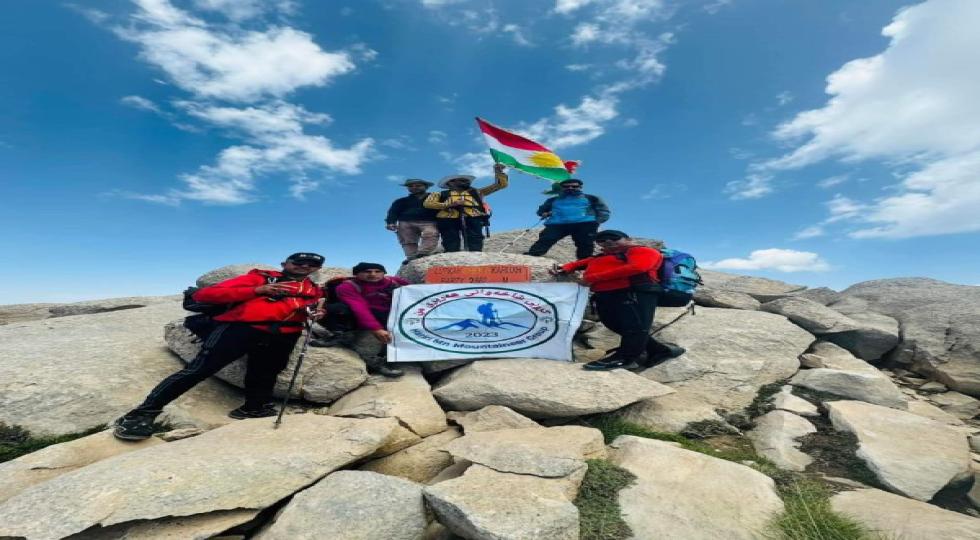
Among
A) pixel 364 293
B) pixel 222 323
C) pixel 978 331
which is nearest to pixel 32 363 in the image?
pixel 222 323

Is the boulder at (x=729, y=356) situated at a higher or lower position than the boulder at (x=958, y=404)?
higher

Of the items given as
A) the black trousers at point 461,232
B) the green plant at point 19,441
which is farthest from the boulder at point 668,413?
the green plant at point 19,441

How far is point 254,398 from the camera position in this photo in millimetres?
7711

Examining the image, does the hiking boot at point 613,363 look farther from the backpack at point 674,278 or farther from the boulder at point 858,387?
the boulder at point 858,387

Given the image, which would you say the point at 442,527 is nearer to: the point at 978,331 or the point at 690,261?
the point at 690,261

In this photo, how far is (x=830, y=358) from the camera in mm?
11008

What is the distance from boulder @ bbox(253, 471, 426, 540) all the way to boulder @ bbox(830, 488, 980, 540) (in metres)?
4.83

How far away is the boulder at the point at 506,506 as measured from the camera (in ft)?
14.0

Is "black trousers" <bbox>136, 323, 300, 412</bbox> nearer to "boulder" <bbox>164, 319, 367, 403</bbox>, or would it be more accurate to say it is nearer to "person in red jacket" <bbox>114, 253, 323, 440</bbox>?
"person in red jacket" <bbox>114, 253, 323, 440</bbox>

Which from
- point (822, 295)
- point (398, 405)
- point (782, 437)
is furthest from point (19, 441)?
point (822, 295)

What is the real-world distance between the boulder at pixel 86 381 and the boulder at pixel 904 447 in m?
9.86

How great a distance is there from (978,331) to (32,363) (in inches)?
805

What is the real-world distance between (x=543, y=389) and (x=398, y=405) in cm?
247

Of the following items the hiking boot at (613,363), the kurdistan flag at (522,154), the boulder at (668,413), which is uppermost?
the kurdistan flag at (522,154)
